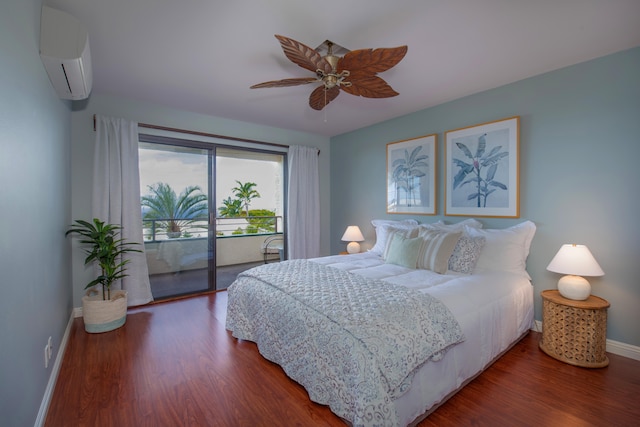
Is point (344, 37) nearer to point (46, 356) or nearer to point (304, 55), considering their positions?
point (304, 55)

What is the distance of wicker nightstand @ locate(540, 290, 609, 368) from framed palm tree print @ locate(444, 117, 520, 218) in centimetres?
97

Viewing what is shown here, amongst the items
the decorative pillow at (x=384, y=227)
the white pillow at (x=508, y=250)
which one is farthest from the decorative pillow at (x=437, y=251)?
the decorative pillow at (x=384, y=227)

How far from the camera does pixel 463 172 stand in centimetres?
326

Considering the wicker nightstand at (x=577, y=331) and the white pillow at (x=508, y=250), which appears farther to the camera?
the white pillow at (x=508, y=250)

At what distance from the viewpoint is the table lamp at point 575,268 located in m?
2.16

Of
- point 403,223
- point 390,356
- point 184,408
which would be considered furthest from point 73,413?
point 403,223

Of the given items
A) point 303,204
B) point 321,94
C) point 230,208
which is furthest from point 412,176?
point 230,208

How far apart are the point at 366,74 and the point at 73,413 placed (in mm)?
2877

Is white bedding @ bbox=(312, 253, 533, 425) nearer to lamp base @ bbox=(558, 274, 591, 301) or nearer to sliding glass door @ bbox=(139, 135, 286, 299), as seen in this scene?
lamp base @ bbox=(558, 274, 591, 301)

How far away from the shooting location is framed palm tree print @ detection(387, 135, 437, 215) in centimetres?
358

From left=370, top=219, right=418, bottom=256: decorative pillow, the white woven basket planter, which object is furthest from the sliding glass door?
left=370, top=219, right=418, bottom=256: decorative pillow

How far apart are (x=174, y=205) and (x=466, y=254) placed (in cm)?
358

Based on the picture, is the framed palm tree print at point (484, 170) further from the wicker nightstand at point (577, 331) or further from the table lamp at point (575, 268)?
the wicker nightstand at point (577, 331)

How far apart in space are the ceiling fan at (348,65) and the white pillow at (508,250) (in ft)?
5.83
